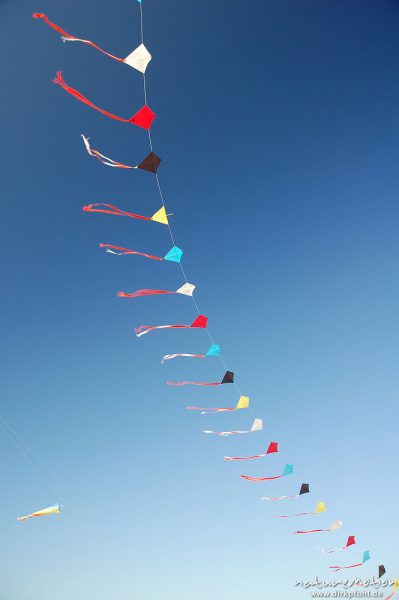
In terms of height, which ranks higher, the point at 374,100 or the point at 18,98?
the point at 18,98

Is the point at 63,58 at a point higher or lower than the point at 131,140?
higher

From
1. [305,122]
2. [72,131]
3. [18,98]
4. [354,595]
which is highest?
[18,98]

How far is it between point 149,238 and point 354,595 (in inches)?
108

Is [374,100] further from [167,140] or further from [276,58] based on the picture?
[167,140]

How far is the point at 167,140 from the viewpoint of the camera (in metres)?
3.54

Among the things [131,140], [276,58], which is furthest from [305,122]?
[131,140]

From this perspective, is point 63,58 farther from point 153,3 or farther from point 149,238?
point 149,238

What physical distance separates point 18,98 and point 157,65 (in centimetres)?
99

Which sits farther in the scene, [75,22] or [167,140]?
[167,140]

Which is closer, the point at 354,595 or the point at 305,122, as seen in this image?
the point at 354,595

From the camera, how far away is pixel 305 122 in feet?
11.4

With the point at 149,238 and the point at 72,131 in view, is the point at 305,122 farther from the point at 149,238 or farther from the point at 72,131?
the point at 72,131

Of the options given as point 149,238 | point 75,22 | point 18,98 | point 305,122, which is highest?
point 75,22

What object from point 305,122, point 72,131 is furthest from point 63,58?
point 305,122
